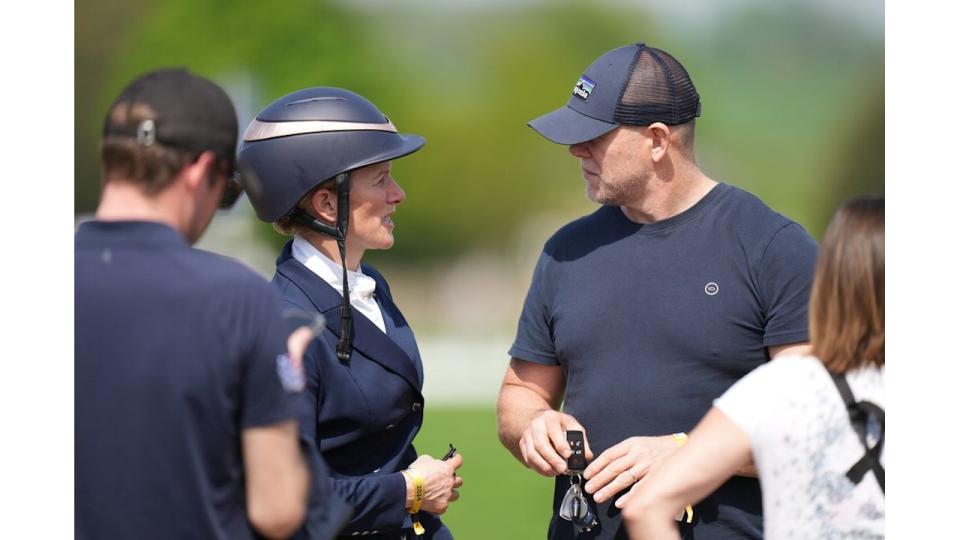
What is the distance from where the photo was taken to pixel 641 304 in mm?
3654

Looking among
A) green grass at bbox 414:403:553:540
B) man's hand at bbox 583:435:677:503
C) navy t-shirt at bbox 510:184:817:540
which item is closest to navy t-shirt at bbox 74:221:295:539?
man's hand at bbox 583:435:677:503

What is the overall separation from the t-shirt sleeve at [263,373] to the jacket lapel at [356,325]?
1094mm

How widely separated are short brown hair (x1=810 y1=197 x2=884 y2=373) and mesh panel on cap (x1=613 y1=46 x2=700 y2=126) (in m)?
1.38

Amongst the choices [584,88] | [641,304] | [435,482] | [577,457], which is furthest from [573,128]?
[435,482]

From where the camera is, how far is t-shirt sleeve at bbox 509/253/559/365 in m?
3.91

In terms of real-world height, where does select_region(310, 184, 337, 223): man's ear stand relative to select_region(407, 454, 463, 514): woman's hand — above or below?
above

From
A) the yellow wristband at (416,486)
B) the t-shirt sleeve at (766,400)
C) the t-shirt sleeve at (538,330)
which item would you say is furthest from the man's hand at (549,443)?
the t-shirt sleeve at (766,400)

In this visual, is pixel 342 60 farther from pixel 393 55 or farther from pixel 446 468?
pixel 446 468

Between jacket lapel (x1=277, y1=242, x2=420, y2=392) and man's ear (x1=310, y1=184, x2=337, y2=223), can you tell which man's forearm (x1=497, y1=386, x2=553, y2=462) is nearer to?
jacket lapel (x1=277, y1=242, x2=420, y2=392)

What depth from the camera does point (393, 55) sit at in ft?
129

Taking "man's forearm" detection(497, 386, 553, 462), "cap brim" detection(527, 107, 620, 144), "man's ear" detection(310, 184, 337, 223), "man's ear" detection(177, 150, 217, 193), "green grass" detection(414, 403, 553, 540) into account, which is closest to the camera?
"man's ear" detection(177, 150, 217, 193)

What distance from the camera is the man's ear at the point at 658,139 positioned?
3785 mm

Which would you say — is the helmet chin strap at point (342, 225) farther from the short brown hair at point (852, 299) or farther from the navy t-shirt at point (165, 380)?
the short brown hair at point (852, 299)

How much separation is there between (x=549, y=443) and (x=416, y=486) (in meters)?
0.49
